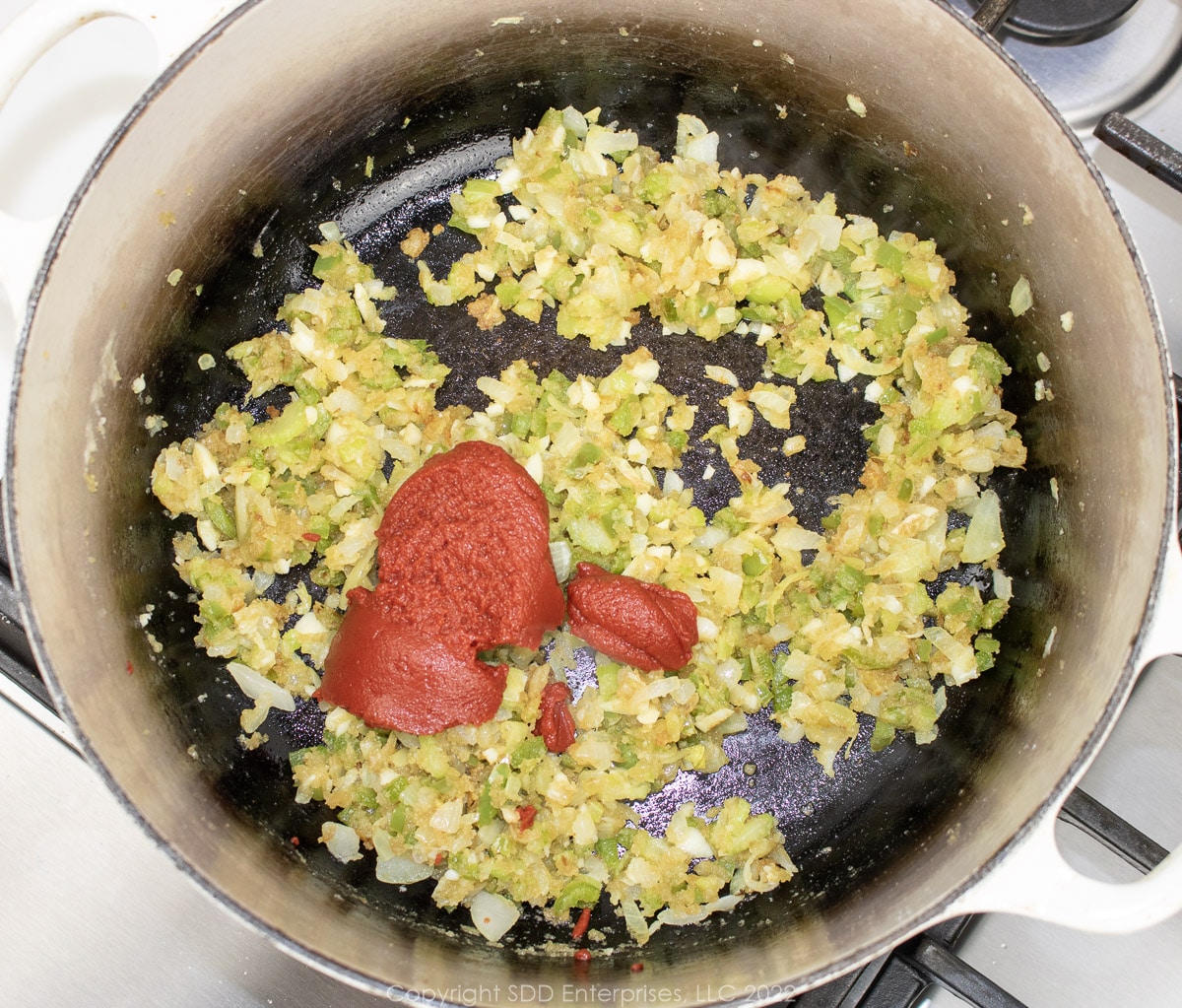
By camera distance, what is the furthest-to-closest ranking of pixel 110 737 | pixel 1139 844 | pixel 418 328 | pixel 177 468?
1. pixel 418 328
2. pixel 177 468
3. pixel 1139 844
4. pixel 110 737

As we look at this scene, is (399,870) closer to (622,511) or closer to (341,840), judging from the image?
(341,840)

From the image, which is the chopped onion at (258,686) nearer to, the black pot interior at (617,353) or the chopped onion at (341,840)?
the black pot interior at (617,353)

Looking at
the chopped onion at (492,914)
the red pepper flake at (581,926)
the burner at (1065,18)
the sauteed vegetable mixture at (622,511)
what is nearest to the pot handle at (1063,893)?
the sauteed vegetable mixture at (622,511)

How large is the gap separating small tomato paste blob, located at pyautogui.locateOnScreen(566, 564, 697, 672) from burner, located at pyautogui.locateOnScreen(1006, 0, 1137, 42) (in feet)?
4.81

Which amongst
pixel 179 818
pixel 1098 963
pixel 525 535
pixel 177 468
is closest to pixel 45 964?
pixel 179 818

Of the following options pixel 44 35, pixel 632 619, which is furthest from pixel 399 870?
pixel 44 35

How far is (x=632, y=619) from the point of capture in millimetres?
1934

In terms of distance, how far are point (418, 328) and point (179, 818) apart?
115 cm

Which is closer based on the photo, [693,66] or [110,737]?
[110,737]

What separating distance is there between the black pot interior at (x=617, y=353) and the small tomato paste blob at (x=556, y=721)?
0.97ft

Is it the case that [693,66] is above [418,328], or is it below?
above

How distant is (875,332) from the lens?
2178 millimetres

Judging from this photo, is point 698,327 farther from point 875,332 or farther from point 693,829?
point 693,829

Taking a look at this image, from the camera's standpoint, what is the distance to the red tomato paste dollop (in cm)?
185
